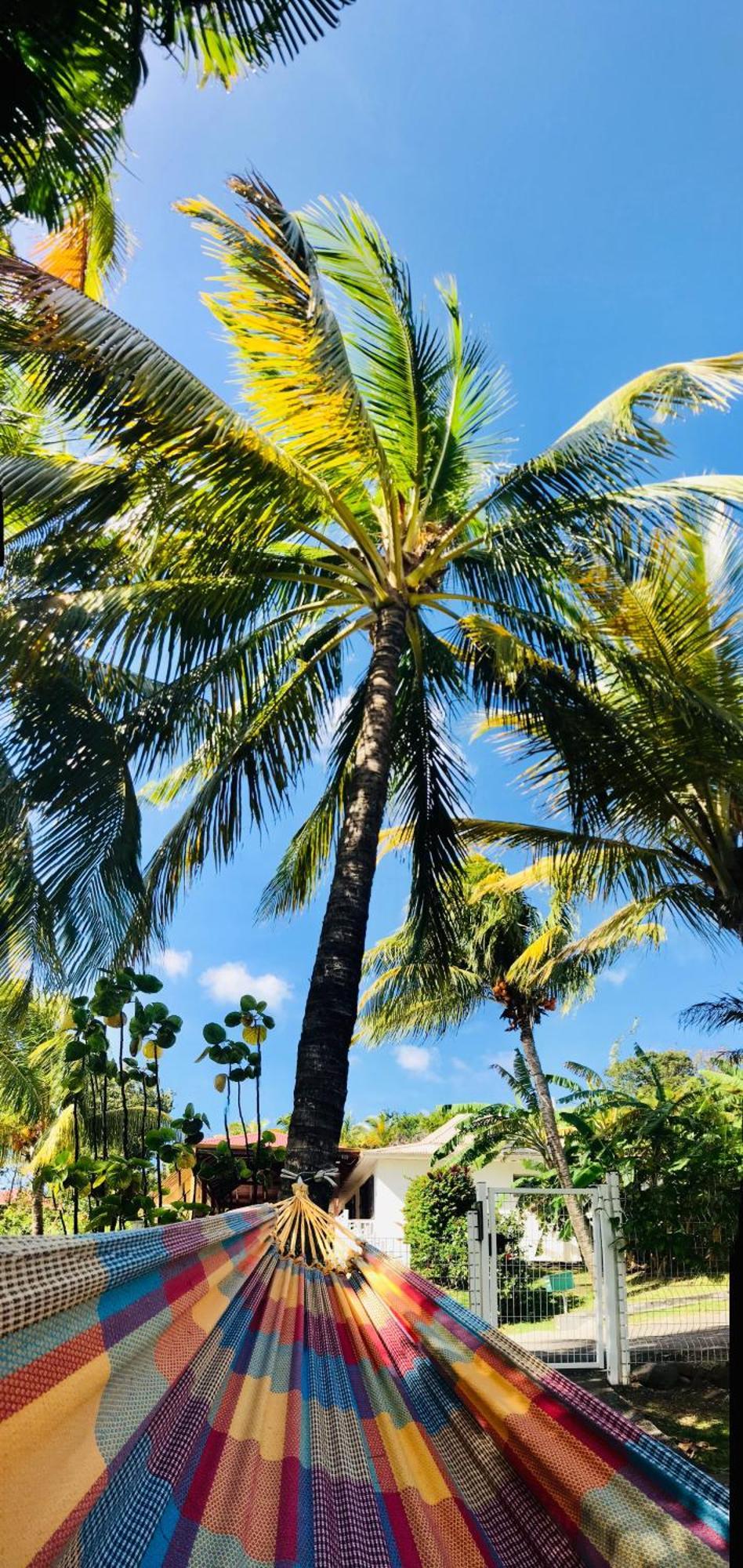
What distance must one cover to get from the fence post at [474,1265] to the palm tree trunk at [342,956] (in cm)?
Answer: 300

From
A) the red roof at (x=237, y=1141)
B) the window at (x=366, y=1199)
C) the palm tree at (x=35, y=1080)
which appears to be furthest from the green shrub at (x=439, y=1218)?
the window at (x=366, y=1199)

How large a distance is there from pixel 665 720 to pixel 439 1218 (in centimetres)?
1049

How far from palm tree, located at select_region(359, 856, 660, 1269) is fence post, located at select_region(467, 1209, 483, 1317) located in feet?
20.1

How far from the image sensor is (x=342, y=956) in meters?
4.68

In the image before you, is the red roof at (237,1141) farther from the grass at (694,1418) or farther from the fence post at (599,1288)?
the grass at (694,1418)

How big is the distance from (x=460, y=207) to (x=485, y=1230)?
7.46 m

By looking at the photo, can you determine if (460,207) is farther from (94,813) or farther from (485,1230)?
(485,1230)

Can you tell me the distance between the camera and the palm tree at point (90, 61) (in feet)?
9.31

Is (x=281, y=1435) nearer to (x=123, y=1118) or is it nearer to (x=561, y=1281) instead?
(x=123, y=1118)

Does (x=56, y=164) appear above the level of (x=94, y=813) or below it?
above

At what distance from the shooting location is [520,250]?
812 cm

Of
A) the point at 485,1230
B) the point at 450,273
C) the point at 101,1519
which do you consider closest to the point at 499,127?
the point at 450,273

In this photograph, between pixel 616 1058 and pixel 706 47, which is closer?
pixel 706 47

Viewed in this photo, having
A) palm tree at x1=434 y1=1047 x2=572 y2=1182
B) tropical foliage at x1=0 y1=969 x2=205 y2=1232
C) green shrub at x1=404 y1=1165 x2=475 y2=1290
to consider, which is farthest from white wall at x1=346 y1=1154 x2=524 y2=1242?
tropical foliage at x1=0 y1=969 x2=205 y2=1232
